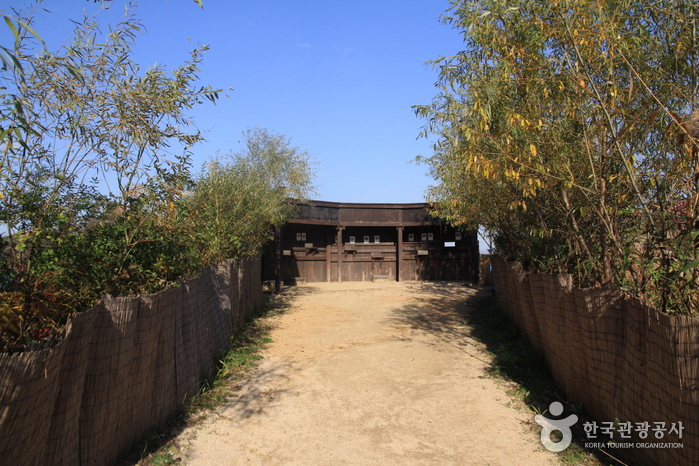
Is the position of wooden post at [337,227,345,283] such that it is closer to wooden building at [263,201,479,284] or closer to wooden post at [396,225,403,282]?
wooden building at [263,201,479,284]

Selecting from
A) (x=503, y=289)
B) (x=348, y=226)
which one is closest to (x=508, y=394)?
(x=503, y=289)

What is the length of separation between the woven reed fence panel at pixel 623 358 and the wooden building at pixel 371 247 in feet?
44.6

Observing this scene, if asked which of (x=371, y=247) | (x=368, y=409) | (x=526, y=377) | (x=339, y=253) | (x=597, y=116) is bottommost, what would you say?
(x=368, y=409)

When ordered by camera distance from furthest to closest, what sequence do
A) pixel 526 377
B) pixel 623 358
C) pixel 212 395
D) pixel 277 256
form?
pixel 277 256 < pixel 526 377 < pixel 212 395 < pixel 623 358

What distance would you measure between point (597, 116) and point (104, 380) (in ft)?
16.9

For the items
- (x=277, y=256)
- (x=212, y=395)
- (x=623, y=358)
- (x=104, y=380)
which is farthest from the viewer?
(x=277, y=256)

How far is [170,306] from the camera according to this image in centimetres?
430

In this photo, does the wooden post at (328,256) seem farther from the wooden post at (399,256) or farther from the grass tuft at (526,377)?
the grass tuft at (526,377)

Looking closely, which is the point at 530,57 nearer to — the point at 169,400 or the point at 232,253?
the point at 169,400

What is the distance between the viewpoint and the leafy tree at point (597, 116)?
160 inches

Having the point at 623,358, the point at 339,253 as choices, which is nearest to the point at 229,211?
the point at 623,358

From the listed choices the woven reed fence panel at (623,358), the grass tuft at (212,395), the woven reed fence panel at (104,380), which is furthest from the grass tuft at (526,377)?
the woven reed fence panel at (104,380)

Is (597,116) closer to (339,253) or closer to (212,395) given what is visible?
(212,395)

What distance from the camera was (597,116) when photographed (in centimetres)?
509
